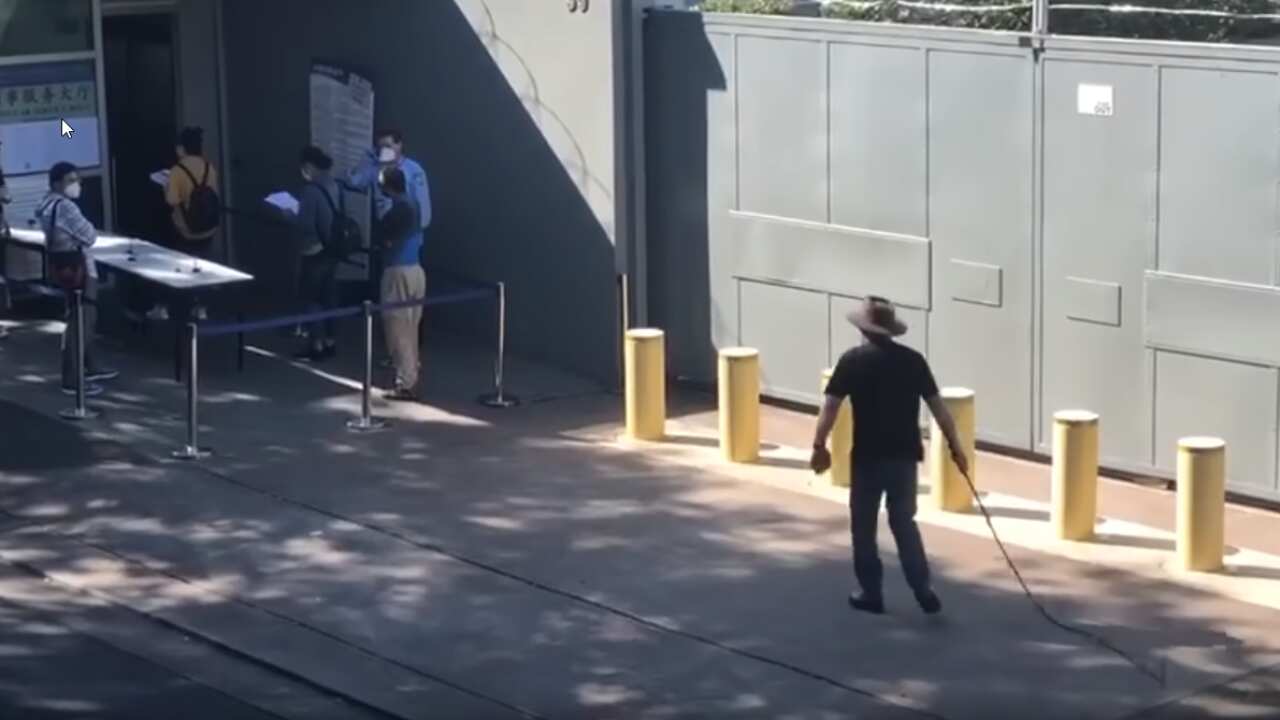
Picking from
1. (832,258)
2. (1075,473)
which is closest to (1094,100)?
(832,258)

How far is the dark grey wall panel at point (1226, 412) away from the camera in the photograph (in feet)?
45.4

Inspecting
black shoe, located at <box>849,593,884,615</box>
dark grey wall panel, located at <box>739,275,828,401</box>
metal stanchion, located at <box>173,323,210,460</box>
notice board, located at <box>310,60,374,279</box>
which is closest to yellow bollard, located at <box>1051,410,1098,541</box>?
black shoe, located at <box>849,593,884,615</box>

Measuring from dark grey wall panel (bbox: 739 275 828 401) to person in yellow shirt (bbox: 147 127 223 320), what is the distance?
4535 mm

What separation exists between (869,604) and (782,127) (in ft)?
17.5

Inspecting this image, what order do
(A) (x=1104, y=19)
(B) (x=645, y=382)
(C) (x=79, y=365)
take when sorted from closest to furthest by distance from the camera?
1. (A) (x=1104, y=19)
2. (B) (x=645, y=382)
3. (C) (x=79, y=365)

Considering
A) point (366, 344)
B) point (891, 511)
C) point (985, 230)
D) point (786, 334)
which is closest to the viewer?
point (891, 511)

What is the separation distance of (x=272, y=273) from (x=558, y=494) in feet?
24.1

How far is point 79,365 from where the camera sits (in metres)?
16.1

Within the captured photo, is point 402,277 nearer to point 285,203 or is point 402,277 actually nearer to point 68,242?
point 285,203

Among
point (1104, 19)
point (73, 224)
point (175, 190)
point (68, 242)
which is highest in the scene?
point (1104, 19)

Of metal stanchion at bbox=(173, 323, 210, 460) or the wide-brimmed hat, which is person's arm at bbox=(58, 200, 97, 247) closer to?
metal stanchion at bbox=(173, 323, 210, 460)

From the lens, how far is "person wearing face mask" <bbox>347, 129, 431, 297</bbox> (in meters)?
16.7

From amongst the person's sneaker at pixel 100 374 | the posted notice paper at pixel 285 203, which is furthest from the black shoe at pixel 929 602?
the posted notice paper at pixel 285 203

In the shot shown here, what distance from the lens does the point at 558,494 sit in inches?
574
